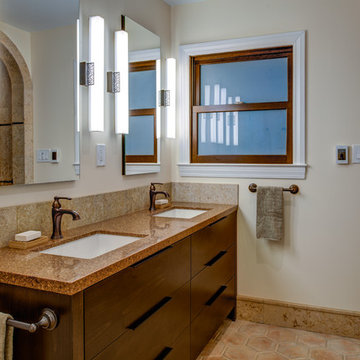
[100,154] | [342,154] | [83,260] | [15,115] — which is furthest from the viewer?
[342,154]

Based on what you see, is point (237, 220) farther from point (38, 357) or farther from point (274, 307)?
point (38, 357)

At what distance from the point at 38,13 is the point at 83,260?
105cm

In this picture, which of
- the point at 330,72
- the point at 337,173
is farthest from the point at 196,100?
the point at 337,173

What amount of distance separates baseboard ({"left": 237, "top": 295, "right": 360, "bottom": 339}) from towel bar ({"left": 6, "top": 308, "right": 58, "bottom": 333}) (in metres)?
1.94

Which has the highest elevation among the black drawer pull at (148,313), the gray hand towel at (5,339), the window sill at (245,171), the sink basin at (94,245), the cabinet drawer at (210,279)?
the window sill at (245,171)

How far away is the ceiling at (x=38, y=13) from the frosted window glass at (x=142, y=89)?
23.5 inches

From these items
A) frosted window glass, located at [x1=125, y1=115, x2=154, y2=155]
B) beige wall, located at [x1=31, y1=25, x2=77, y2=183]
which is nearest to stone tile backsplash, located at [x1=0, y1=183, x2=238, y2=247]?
beige wall, located at [x1=31, y1=25, x2=77, y2=183]

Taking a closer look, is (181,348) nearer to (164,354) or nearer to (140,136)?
(164,354)

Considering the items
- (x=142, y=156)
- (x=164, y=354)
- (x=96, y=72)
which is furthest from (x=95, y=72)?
(x=164, y=354)

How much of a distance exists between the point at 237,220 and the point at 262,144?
1.92 feet

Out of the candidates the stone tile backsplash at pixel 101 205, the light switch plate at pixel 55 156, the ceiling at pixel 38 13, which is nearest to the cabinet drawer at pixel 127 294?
the stone tile backsplash at pixel 101 205

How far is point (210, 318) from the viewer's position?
224 centimetres

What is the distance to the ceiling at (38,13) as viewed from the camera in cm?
145

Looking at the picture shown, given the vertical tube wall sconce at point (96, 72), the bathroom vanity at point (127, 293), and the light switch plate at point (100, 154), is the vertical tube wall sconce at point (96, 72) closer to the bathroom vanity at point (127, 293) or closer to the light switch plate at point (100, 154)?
the light switch plate at point (100, 154)
